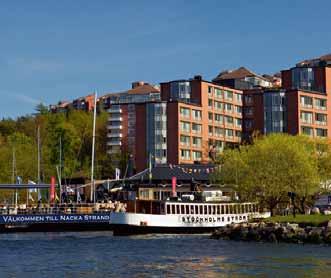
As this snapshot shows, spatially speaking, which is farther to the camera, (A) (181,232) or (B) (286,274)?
(A) (181,232)

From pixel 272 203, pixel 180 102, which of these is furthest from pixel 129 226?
pixel 180 102

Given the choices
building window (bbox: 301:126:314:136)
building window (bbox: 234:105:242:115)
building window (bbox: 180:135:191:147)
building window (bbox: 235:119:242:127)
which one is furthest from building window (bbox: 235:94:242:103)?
building window (bbox: 180:135:191:147)

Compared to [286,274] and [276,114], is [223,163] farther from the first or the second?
[276,114]

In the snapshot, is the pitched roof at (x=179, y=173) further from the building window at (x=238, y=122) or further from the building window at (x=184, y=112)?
the building window at (x=238, y=122)

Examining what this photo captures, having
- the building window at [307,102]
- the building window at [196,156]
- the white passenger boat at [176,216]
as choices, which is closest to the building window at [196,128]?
the building window at [196,156]

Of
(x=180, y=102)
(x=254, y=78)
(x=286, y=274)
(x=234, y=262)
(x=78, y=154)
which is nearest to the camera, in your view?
(x=286, y=274)

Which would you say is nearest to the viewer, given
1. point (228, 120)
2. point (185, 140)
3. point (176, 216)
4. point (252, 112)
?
point (176, 216)

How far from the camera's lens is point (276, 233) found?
71.2 meters

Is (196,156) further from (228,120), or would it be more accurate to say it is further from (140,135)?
(228,120)

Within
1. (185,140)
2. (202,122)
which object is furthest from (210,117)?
(185,140)

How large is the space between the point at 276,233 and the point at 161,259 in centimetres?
1792

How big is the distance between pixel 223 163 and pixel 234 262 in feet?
165

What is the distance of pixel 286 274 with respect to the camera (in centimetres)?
4544

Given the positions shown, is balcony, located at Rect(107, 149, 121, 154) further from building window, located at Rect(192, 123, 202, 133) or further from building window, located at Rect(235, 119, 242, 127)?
building window, located at Rect(235, 119, 242, 127)
